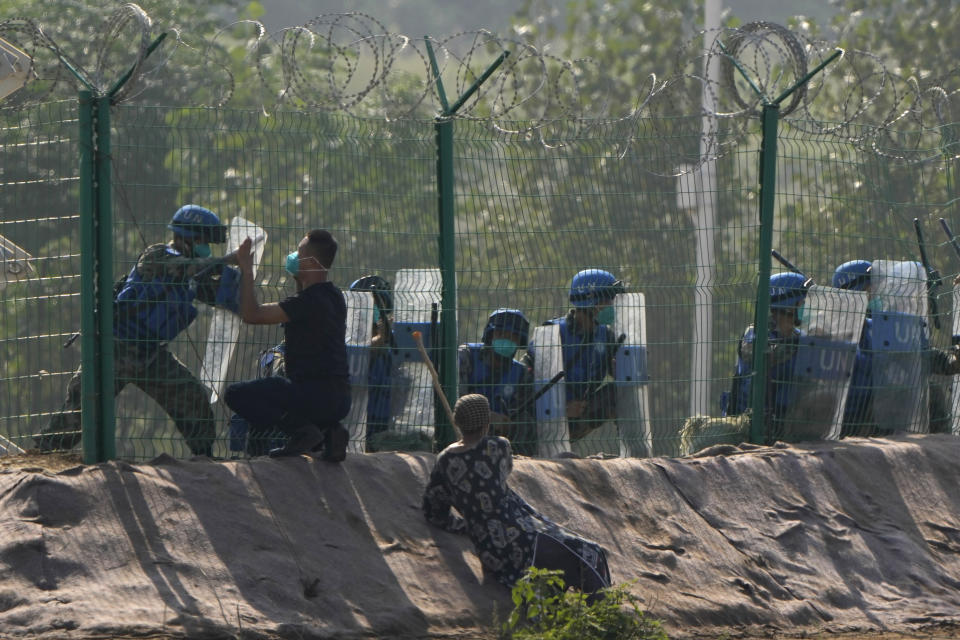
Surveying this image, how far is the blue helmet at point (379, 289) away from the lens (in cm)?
813

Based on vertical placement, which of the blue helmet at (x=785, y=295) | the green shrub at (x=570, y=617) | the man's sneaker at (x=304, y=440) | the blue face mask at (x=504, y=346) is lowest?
the green shrub at (x=570, y=617)

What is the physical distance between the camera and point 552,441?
8.59m

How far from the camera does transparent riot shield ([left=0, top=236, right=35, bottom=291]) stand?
7504mm

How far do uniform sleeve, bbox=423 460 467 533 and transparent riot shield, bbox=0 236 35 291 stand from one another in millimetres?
2357

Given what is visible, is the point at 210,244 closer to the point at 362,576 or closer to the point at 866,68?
the point at 362,576

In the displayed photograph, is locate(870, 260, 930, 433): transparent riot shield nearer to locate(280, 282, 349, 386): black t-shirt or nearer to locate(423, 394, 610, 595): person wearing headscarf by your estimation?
locate(423, 394, 610, 595): person wearing headscarf

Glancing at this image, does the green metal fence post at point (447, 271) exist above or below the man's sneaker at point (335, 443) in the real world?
above

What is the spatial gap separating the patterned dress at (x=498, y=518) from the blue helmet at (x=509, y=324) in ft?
4.87

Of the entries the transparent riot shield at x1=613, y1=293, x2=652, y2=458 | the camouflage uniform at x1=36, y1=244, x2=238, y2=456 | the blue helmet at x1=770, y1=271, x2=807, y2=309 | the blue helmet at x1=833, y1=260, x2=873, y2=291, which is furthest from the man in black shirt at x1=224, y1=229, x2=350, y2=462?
the blue helmet at x1=833, y1=260, x2=873, y2=291

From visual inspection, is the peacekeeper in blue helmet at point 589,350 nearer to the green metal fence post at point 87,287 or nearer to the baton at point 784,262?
the baton at point 784,262

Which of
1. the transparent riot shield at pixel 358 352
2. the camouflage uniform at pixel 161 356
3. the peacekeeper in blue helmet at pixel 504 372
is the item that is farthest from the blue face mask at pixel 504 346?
the camouflage uniform at pixel 161 356

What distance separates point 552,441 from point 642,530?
2.72 ft

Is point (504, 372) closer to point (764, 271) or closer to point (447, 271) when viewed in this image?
point (447, 271)

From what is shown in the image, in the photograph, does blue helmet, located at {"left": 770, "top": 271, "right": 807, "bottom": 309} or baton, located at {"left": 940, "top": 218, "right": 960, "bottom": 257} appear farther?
baton, located at {"left": 940, "top": 218, "right": 960, "bottom": 257}
